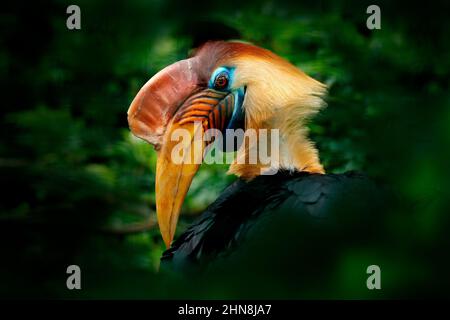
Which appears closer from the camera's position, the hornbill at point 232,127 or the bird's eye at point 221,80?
the hornbill at point 232,127

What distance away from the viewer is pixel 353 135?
82.8 inches

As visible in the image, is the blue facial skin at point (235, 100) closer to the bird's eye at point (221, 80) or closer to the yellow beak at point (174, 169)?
the bird's eye at point (221, 80)

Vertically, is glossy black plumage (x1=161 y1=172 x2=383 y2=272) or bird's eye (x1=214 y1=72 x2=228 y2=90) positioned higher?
bird's eye (x1=214 y1=72 x2=228 y2=90)

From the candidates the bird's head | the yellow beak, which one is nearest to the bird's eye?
the bird's head

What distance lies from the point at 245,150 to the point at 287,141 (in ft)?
0.45

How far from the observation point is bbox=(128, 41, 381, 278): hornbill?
5.48ft

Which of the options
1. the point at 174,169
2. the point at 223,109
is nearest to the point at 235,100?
the point at 223,109

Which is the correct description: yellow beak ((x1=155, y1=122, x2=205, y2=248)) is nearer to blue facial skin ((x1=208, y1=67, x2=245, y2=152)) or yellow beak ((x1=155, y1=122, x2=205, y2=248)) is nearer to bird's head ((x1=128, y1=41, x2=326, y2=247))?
bird's head ((x1=128, y1=41, x2=326, y2=247))

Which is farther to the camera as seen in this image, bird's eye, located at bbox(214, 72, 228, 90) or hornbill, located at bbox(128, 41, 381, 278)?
bird's eye, located at bbox(214, 72, 228, 90)

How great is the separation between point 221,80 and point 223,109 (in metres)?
0.09

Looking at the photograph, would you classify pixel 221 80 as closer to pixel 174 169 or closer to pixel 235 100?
pixel 235 100

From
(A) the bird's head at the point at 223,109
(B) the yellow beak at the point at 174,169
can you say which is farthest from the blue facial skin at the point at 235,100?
(B) the yellow beak at the point at 174,169

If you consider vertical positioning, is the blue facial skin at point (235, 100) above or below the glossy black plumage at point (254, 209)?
above

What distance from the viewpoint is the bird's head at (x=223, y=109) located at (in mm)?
1830
